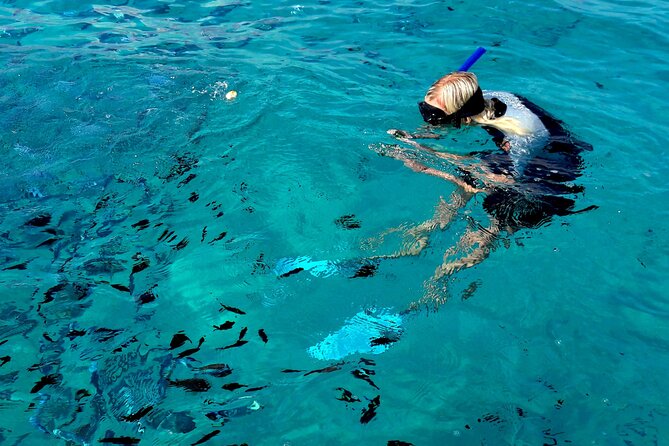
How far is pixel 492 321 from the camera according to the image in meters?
3.80

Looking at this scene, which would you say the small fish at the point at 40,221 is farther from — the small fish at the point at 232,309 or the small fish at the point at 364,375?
the small fish at the point at 364,375

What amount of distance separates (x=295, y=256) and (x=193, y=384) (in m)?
1.26

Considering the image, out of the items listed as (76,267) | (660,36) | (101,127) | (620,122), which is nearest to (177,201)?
(76,267)

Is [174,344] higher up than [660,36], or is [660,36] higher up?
[660,36]

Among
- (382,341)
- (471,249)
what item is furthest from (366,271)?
(471,249)

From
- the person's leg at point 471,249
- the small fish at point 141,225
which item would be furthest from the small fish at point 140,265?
the person's leg at point 471,249

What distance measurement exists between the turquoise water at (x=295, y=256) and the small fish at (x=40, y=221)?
0.9 inches

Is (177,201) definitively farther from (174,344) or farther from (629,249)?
(629,249)

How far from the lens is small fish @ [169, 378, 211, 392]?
3354mm

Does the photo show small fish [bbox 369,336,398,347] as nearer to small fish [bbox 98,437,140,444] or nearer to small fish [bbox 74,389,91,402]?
small fish [bbox 98,437,140,444]

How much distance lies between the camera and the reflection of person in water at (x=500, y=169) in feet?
13.7

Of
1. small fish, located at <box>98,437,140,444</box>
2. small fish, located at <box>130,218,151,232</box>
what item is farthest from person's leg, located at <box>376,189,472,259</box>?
small fish, located at <box>98,437,140,444</box>

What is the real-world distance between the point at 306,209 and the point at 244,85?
2.29 m

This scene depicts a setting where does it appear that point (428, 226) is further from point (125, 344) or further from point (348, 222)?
point (125, 344)
